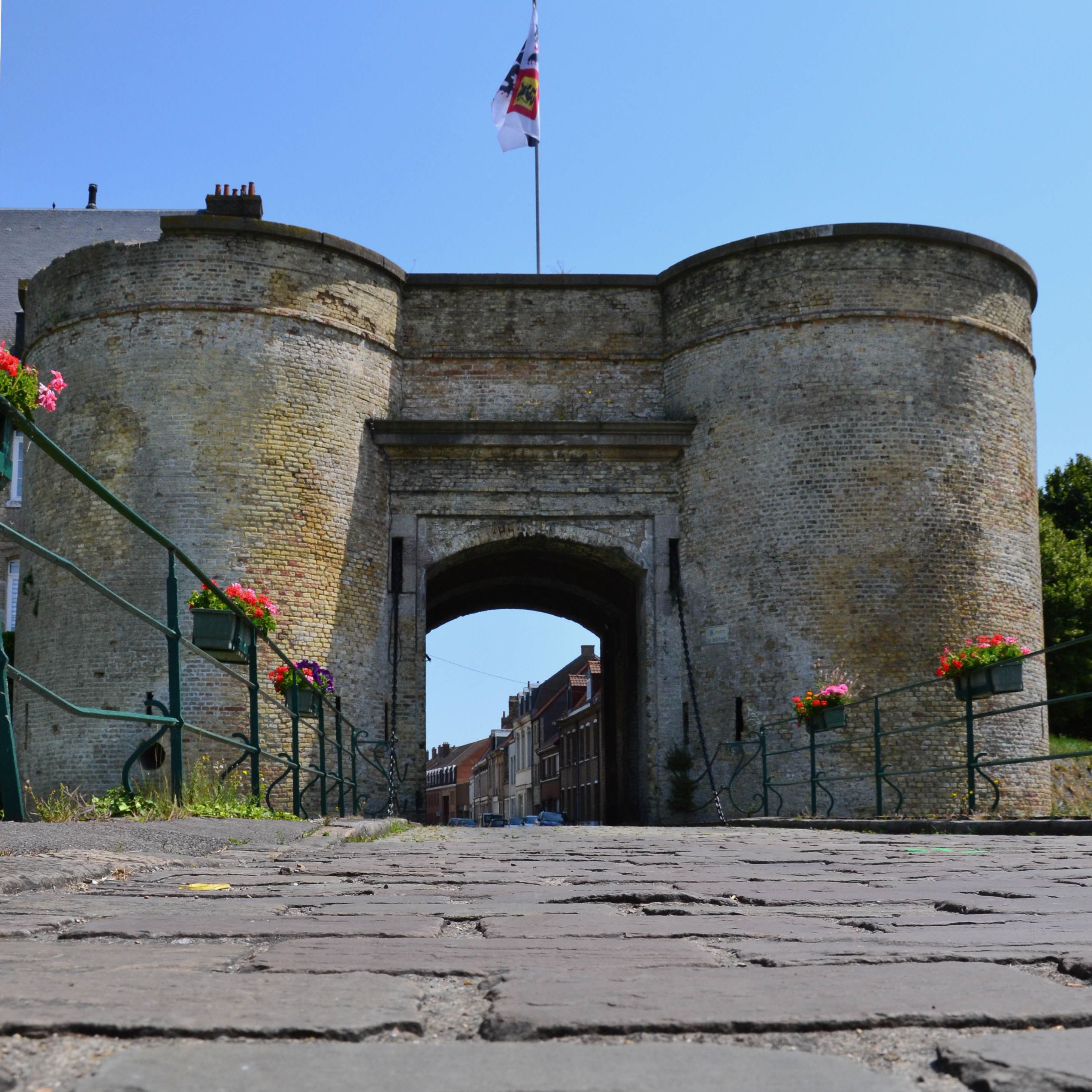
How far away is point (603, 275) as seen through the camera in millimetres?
21766

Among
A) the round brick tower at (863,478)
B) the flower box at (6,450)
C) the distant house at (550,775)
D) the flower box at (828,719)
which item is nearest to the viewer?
the flower box at (6,450)

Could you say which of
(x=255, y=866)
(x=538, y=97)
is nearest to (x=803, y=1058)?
(x=255, y=866)

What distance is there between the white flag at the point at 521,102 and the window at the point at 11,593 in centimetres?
1188

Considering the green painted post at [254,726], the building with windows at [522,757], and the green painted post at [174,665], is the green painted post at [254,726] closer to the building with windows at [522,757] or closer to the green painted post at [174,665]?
the green painted post at [174,665]

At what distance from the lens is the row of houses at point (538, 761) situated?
51.9m

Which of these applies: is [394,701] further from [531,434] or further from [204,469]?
[531,434]

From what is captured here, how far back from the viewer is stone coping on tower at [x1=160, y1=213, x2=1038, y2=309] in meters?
20.0

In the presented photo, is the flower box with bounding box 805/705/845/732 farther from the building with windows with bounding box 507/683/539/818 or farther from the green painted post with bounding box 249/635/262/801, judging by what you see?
the building with windows with bounding box 507/683/539/818

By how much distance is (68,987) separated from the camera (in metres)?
2.09

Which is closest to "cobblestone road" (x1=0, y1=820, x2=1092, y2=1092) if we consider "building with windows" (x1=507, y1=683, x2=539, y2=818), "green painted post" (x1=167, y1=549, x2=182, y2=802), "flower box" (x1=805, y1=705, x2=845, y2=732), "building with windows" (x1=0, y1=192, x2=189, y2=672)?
"green painted post" (x1=167, y1=549, x2=182, y2=802)

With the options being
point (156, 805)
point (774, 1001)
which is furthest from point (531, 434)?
point (774, 1001)

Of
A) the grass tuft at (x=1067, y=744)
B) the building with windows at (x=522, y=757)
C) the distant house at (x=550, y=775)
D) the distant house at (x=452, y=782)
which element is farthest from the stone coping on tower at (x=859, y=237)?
the distant house at (x=452, y=782)

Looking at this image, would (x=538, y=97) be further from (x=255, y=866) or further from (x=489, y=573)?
(x=255, y=866)

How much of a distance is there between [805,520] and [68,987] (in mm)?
18349
